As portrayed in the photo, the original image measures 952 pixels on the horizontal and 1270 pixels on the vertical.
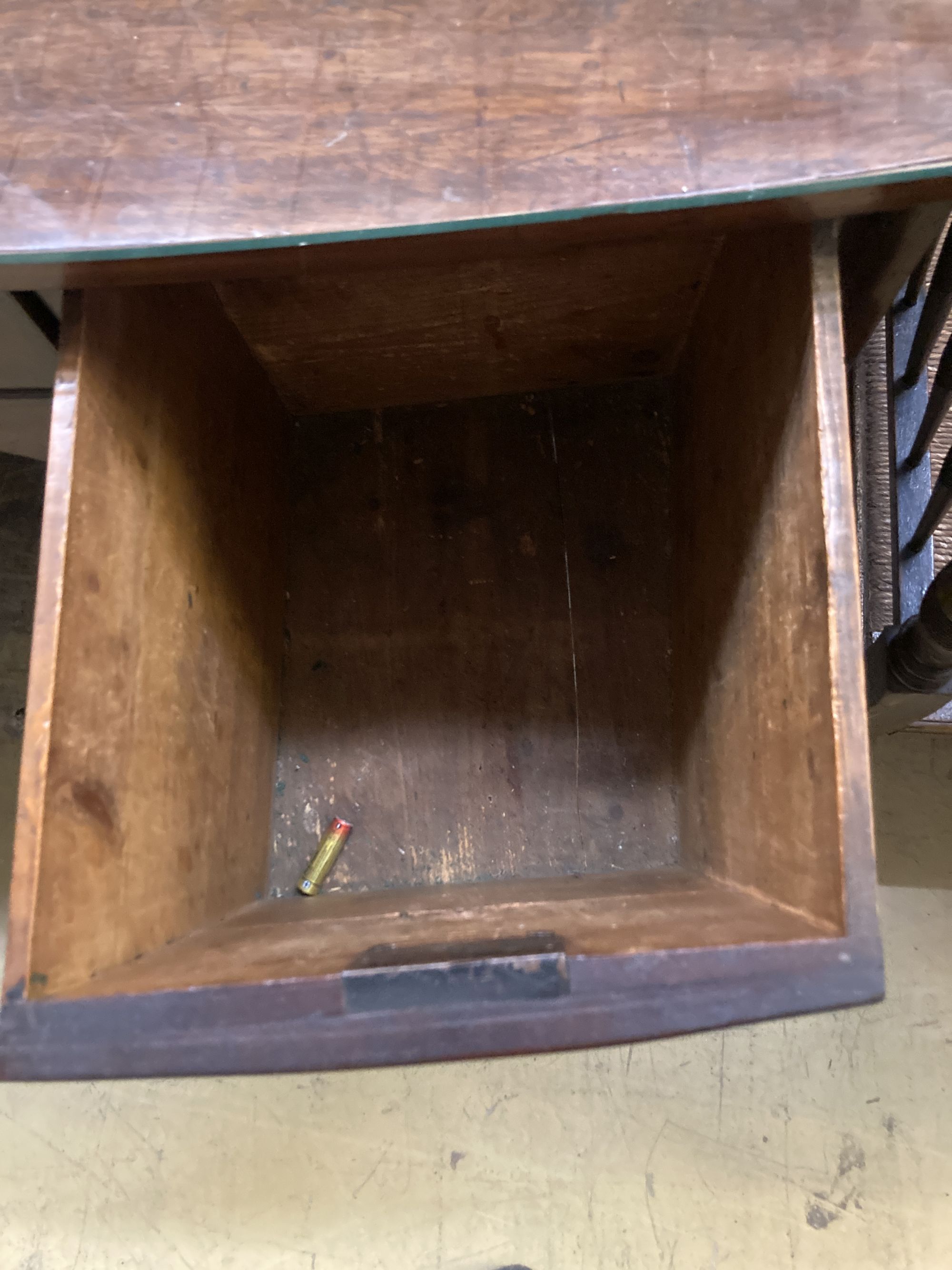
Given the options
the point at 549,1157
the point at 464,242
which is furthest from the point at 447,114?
the point at 549,1157

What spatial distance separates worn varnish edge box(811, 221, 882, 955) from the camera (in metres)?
0.48

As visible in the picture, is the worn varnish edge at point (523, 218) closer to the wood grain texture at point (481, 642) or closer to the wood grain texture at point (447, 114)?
the wood grain texture at point (447, 114)

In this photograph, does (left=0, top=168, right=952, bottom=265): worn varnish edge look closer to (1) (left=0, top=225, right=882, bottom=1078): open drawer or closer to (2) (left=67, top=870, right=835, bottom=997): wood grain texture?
(1) (left=0, top=225, right=882, bottom=1078): open drawer

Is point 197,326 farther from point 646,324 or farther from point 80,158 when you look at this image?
point 646,324

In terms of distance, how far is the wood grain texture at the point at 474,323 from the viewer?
0.74 metres

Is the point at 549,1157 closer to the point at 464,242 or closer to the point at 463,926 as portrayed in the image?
the point at 463,926

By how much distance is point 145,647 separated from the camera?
0.63 m

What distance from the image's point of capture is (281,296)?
2.50 ft

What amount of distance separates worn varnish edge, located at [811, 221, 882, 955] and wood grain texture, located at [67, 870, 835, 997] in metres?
0.03

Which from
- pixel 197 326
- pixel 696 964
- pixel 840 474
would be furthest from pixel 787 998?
pixel 197 326

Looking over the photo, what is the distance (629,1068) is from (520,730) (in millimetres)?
551

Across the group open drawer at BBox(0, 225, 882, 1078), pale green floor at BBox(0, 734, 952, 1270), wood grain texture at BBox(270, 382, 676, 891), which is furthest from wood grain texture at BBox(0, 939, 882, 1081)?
pale green floor at BBox(0, 734, 952, 1270)

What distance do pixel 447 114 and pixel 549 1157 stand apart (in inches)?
46.5

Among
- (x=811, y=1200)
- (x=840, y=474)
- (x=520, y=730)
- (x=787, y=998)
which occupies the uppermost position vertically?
(x=840, y=474)
